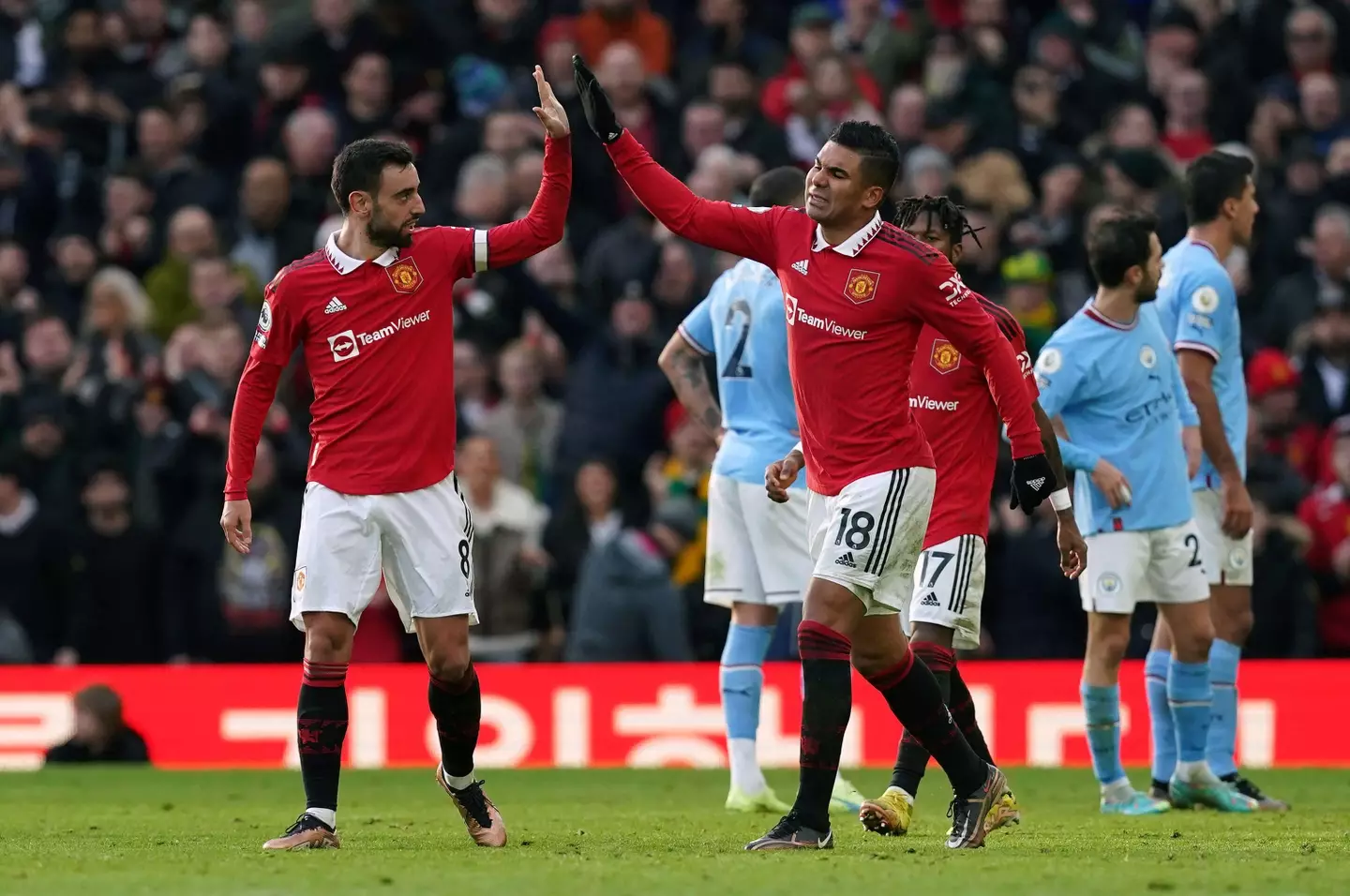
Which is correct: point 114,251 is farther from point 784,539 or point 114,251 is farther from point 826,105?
point 784,539

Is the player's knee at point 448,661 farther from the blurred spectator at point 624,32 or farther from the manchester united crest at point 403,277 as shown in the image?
the blurred spectator at point 624,32

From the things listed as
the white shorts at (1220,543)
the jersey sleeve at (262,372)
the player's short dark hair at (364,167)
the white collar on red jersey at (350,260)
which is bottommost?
the white shorts at (1220,543)

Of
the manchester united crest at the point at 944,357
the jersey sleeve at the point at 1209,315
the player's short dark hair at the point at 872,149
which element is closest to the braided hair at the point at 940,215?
the manchester united crest at the point at 944,357

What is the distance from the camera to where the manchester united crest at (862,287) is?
8.10 meters

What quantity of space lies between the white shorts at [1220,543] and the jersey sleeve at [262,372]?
15.6ft

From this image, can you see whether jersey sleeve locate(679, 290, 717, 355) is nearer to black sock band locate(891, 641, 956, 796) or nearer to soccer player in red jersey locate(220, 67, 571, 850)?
black sock band locate(891, 641, 956, 796)

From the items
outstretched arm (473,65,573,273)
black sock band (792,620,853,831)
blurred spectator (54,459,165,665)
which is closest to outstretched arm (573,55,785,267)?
outstretched arm (473,65,573,273)

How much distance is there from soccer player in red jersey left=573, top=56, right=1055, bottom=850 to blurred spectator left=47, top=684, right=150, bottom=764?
6.96 meters

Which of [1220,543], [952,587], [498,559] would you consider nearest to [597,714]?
[498,559]

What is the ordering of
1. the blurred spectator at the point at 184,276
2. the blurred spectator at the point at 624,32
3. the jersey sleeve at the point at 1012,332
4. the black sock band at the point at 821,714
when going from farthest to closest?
the blurred spectator at the point at 624,32, the blurred spectator at the point at 184,276, the jersey sleeve at the point at 1012,332, the black sock band at the point at 821,714

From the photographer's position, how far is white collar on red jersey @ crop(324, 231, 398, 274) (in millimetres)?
8492

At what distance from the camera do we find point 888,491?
8062 mm

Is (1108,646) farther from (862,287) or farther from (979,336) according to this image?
(862,287)

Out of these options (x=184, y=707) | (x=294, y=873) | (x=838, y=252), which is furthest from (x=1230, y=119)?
(x=294, y=873)
